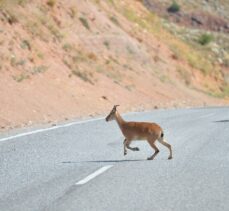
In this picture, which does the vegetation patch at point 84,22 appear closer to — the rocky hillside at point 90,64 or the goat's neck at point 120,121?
the rocky hillside at point 90,64

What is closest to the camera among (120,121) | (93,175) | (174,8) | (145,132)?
(93,175)

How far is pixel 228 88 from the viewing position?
2275 inches

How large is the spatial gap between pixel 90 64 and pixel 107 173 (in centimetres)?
2846

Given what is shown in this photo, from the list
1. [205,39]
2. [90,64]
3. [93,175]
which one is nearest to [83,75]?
[90,64]

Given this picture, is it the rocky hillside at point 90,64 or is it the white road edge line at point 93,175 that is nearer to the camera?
the white road edge line at point 93,175

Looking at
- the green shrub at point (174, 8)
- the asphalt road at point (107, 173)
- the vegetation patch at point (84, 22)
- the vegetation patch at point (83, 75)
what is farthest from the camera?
the green shrub at point (174, 8)

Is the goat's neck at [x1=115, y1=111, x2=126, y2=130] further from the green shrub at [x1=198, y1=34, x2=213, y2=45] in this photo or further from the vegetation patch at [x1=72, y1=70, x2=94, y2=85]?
the green shrub at [x1=198, y1=34, x2=213, y2=45]

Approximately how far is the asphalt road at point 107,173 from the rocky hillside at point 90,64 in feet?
18.1

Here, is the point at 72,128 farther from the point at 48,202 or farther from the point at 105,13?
the point at 105,13

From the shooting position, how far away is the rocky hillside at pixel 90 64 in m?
28.7

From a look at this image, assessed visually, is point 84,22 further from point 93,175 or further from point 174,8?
point 174,8

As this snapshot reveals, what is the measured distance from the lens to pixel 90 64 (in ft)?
131

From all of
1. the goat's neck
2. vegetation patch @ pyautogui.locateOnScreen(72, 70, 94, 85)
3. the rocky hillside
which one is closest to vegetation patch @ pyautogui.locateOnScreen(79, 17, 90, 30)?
the rocky hillside

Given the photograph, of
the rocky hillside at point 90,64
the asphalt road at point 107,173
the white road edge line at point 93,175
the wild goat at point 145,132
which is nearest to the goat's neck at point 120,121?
the wild goat at point 145,132
